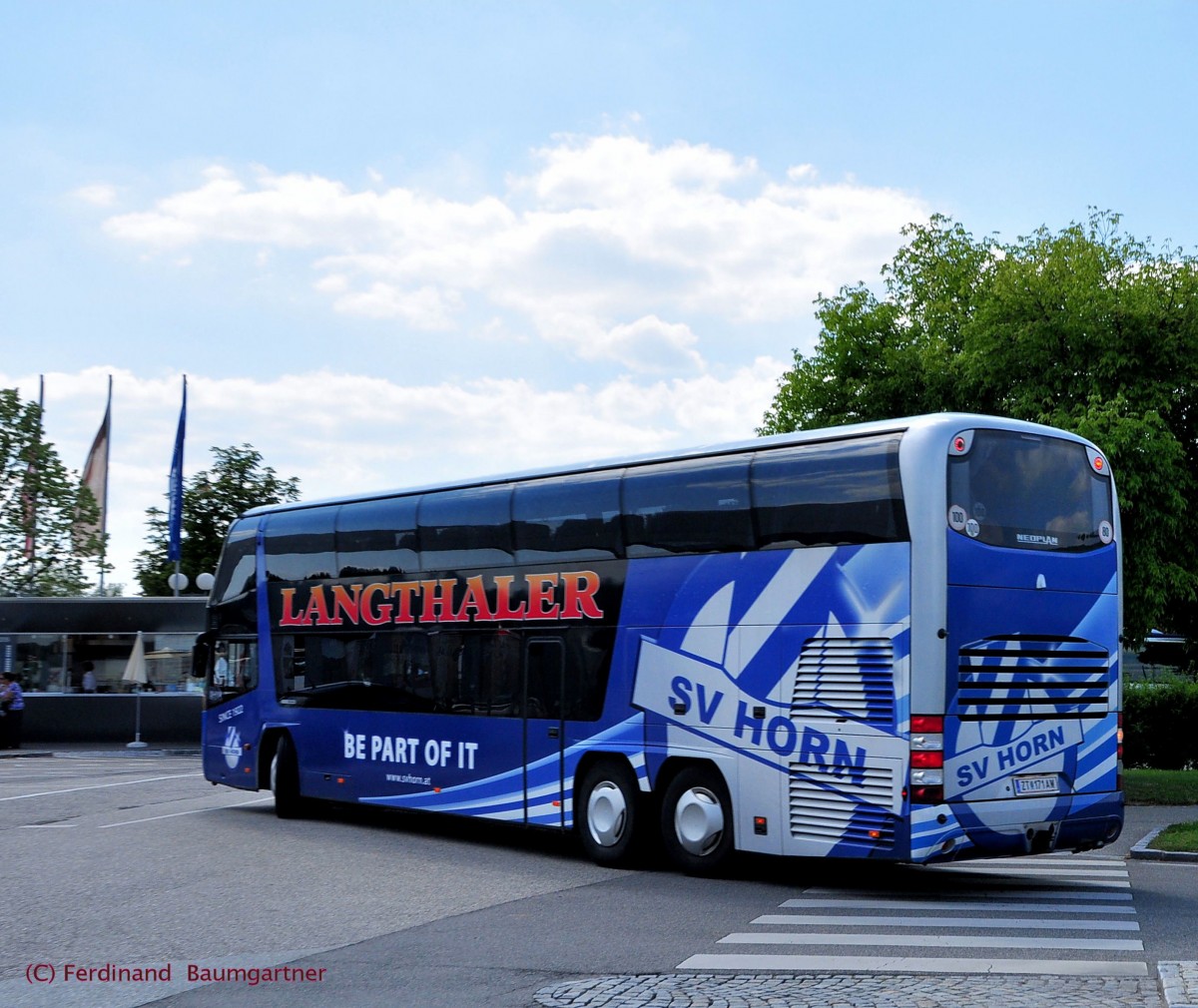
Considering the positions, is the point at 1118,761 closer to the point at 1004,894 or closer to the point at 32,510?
the point at 1004,894

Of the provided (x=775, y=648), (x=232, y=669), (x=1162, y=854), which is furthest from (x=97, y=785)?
(x=1162, y=854)

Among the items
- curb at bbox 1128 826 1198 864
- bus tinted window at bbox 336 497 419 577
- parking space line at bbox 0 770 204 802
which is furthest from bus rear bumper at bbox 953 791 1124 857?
parking space line at bbox 0 770 204 802

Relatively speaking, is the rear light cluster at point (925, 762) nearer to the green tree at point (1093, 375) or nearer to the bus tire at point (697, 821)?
the bus tire at point (697, 821)

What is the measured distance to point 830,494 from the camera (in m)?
11.9

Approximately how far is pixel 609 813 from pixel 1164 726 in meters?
18.4

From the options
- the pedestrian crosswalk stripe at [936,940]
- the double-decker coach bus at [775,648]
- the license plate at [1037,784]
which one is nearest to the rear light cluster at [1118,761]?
the double-decker coach bus at [775,648]

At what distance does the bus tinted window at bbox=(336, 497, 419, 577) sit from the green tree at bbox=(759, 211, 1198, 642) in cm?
1140

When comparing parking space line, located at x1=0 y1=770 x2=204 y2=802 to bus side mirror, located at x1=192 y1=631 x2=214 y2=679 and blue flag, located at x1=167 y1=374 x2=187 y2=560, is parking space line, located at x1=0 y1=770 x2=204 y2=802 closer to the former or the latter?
bus side mirror, located at x1=192 y1=631 x2=214 y2=679

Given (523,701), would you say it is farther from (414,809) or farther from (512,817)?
(414,809)

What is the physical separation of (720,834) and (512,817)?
120 inches

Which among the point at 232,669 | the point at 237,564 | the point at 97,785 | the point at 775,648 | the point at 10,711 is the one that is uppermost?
the point at 237,564

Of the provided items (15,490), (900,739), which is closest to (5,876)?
(900,739)

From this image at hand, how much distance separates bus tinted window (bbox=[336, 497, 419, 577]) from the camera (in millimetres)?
16875

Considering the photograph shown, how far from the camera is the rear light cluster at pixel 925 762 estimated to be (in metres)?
11.1
